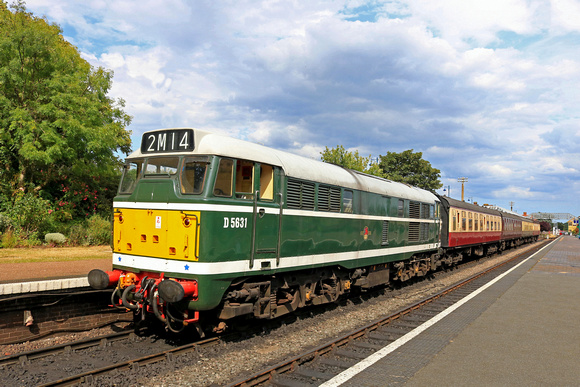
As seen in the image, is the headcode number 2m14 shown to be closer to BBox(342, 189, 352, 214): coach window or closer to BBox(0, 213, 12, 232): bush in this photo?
BBox(342, 189, 352, 214): coach window

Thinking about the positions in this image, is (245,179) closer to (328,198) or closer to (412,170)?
(328,198)

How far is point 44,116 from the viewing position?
17984mm

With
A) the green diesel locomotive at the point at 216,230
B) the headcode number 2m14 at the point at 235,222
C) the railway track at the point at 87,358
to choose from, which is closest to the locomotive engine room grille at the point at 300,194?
the green diesel locomotive at the point at 216,230

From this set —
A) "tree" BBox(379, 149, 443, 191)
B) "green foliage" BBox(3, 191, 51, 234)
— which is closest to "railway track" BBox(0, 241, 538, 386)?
"green foliage" BBox(3, 191, 51, 234)

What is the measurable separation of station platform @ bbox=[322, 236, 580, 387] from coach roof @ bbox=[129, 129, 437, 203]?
3.84 meters

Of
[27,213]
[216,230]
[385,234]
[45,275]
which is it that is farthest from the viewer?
[27,213]

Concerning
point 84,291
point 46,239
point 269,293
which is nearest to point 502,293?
point 269,293

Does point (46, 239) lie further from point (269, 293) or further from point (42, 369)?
point (269, 293)

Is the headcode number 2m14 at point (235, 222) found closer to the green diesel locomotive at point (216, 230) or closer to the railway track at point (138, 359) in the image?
the green diesel locomotive at point (216, 230)

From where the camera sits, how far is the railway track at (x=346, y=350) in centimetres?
645

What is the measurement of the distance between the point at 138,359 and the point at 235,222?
8.95 ft

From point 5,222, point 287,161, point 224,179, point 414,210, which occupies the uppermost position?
point 287,161

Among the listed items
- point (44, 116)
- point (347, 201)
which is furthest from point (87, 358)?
point (44, 116)

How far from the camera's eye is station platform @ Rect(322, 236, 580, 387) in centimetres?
644
